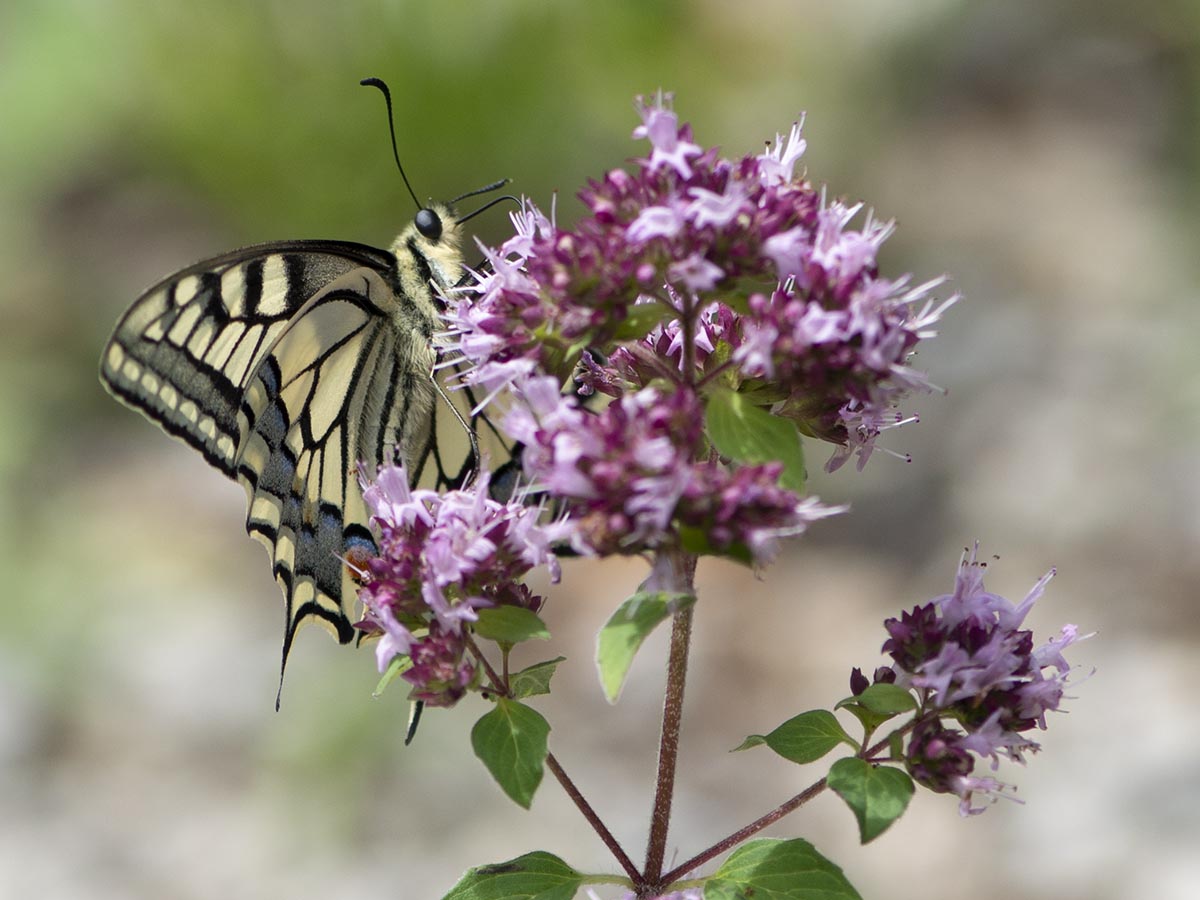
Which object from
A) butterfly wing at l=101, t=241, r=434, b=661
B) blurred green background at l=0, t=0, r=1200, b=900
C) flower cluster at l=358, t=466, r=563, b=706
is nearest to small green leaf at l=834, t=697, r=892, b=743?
flower cluster at l=358, t=466, r=563, b=706

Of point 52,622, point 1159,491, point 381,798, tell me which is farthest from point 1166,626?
point 52,622

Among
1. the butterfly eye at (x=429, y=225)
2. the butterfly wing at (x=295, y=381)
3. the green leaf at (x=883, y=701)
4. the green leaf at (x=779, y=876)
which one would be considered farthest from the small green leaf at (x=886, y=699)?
the butterfly eye at (x=429, y=225)

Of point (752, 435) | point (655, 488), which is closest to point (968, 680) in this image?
point (752, 435)

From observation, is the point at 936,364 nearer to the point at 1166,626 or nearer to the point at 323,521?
the point at 1166,626

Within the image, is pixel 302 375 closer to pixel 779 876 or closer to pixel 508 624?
pixel 508 624

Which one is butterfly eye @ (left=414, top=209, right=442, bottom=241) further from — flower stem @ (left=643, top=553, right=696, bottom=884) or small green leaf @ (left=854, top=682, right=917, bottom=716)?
small green leaf @ (left=854, top=682, right=917, bottom=716)

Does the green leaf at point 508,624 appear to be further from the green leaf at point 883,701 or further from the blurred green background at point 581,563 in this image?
the blurred green background at point 581,563

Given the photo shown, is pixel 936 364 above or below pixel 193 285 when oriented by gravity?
above
